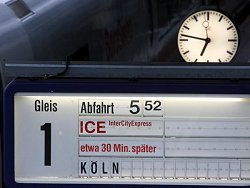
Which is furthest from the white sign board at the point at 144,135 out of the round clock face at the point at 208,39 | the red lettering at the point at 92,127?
the round clock face at the point at 208,39

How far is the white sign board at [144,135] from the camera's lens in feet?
9.15

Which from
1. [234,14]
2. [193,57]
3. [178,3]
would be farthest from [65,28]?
[234,14]

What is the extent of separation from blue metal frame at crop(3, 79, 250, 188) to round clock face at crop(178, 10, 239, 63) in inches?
122

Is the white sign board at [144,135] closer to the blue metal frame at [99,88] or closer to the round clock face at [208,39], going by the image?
the blue metal frame at [99,88]

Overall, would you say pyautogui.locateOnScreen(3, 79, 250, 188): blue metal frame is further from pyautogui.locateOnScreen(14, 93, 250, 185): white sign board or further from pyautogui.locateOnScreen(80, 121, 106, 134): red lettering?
pyautogui.locateOnScreen(80, 121, 106, 134): red lettering

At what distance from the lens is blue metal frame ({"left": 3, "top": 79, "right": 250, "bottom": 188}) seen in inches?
108

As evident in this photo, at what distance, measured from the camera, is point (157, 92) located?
2760 millimetres

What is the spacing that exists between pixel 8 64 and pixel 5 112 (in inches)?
9.6

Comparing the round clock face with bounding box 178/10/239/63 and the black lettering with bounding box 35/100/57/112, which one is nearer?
the black lettering with bounding box 35/100/57/112

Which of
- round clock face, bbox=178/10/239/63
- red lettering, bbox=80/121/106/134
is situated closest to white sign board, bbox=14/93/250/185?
red lettering, bbox=80/121/106/134

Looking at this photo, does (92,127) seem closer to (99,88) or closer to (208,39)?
(99,88)

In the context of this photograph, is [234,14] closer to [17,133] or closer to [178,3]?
[178,3]

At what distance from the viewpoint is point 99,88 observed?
2.77 meters

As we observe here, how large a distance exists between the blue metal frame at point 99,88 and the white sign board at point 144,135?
0.03m
